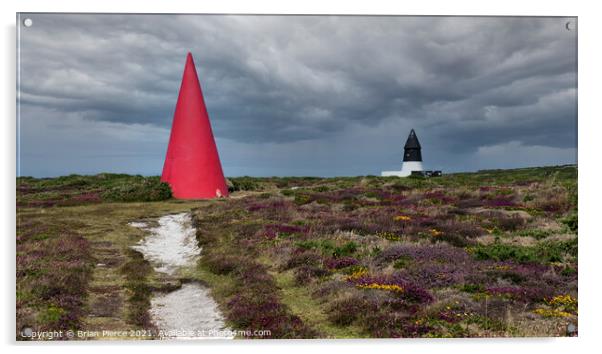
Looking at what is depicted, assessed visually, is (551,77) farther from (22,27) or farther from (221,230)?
(22,27)

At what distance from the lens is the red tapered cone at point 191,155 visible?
22188mm

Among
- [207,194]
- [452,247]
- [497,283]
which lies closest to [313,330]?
[497,283]

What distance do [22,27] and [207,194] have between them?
1407 cm

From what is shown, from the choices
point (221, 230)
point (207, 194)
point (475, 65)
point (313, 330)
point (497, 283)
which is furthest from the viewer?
point (207, 194)

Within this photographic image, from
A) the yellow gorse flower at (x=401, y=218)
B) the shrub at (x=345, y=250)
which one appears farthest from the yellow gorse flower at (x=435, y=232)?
the shrub at (x=345, y=250)

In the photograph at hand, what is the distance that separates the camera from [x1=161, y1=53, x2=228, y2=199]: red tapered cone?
2219 centimetres

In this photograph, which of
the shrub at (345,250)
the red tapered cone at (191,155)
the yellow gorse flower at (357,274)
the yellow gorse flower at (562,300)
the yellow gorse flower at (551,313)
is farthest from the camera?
the red tapered cone at (191,155)

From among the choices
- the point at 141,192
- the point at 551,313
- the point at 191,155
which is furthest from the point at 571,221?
the point at 141,192

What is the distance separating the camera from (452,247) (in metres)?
11.5

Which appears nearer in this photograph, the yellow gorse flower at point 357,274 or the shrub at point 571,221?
the yellow gorse flower at point 357,274

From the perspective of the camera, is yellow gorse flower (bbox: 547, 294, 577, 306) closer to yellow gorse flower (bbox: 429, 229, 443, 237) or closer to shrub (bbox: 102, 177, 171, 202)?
yellow gorse flower (bbox: 429, 229, 443, 237)

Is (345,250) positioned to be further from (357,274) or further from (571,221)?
(571,221)

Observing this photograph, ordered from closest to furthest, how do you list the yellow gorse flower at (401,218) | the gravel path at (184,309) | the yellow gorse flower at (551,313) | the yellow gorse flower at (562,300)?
the yellow gorse flower at (551,313)
the gravel path at (184,309)
the yellow gorse flower at (562,300)
the yellow gorse flower at (401,218)

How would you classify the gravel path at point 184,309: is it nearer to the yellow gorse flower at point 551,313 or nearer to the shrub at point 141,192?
the yellow gorse flower at point 551,313
